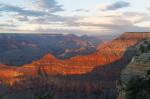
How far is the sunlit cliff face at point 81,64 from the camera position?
143 meters

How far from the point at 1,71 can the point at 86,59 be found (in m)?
30.4

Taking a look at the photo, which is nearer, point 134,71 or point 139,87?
point 139,87

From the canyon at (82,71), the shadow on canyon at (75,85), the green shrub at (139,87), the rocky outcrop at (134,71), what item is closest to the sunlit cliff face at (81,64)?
the canyon at (82,71)

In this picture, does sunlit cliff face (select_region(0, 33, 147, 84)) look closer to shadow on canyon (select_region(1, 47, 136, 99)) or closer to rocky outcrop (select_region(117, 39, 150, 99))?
shadow on canyon (select_region(1, 47, 136, 99))

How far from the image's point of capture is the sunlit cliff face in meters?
143

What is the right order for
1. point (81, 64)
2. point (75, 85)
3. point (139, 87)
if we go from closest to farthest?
point (139, 87), point (75, 85), point (81, 64)

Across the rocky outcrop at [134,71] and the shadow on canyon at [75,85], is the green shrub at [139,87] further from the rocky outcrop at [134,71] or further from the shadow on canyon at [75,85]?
the shadow on canyon at [75,85]

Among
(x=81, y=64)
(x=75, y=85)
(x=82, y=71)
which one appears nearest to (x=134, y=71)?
(x=75, y=85)

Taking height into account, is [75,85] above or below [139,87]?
below

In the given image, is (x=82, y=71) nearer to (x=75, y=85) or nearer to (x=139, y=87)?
(x=75, y=85)

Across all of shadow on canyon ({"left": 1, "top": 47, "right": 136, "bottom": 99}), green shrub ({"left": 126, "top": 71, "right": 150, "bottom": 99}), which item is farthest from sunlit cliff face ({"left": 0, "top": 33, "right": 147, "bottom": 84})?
green shrub ({"left": 126, "top": 71, "right": 150, "bottom": 99})

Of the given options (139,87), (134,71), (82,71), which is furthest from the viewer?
(82,71)

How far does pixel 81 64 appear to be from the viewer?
15125 centimetres

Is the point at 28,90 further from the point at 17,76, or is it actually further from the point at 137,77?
the point at 137,77
